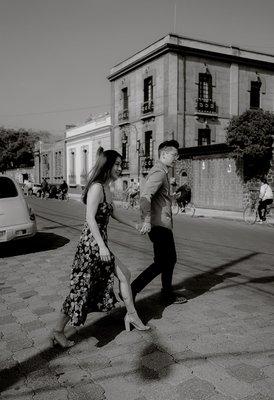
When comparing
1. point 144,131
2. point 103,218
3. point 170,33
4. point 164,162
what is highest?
point 170,33

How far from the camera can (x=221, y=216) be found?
1852cm

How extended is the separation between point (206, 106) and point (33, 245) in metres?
22.5

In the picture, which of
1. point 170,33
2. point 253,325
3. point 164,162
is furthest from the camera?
point 170,33

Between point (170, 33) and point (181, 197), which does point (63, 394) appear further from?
point (170, 33)

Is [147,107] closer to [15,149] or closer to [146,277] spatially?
[146,277]

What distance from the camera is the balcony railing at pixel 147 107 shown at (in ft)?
98.6

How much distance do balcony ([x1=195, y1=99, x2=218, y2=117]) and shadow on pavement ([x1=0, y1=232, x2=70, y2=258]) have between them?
2042 cm

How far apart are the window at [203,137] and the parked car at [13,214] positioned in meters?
22.1

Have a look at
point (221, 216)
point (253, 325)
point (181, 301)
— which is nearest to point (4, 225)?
point (181, 301)

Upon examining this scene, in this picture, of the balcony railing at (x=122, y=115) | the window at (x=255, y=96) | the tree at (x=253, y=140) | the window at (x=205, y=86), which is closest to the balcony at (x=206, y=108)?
the window at (x=205, y=86)

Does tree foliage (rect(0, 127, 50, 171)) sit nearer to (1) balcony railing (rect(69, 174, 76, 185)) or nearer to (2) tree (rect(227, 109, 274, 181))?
(1) balcony railing (rect(69, 174, 76, 185))

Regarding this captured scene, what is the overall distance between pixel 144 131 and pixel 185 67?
5458 mm

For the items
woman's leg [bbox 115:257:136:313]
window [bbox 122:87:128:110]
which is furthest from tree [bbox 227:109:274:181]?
woman's leg [bbox 115:257:136:313]

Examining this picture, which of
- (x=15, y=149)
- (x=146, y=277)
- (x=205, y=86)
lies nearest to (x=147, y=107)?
(x=205, y=86)
